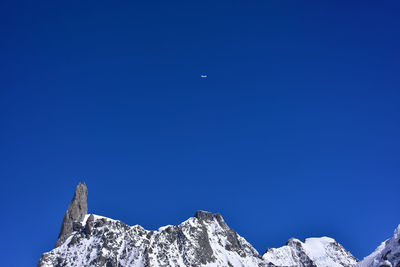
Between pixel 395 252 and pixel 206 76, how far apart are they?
7817 centimetres

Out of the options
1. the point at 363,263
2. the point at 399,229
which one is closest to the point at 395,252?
the point at 399,229

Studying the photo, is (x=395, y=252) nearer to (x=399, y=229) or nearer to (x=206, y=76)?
(x=399, y=229)

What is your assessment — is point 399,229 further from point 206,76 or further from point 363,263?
point 206,76

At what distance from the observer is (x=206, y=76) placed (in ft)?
480

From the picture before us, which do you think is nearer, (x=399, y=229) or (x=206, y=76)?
(x=399, y=229)

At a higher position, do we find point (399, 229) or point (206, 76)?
point (206, 76)

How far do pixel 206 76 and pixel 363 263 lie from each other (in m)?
79.3

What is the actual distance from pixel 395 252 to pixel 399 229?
7.57m

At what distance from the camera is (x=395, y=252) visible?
123m

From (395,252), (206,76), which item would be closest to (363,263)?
(395,252)

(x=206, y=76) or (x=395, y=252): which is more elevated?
(x=206, y=76)

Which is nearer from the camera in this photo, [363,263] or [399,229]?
[399,229]

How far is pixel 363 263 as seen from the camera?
462 feet

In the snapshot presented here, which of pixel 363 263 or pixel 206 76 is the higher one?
pixel 206 76
